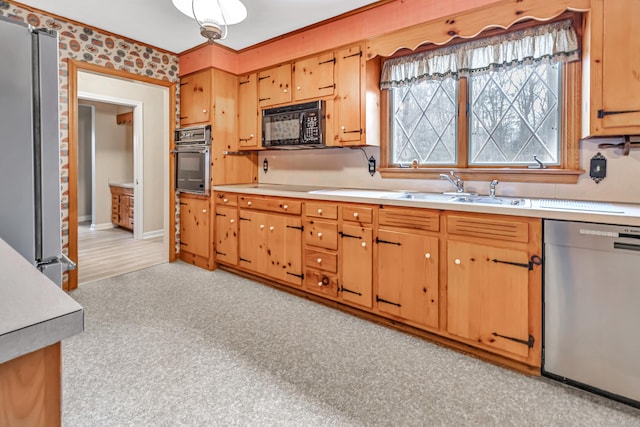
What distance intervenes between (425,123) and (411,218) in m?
1.09

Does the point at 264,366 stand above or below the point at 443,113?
below

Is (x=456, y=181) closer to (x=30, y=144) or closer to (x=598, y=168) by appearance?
(x=598, y=168)

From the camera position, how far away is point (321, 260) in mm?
2914

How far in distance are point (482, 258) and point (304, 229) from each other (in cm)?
144

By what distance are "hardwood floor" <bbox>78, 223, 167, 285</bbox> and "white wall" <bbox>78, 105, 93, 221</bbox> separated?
1031 mm

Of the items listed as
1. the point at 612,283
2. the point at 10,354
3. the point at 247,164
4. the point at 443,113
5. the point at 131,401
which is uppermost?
the point at 443,113

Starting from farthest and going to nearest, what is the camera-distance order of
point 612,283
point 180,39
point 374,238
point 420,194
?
1. point 180,39
2. point 420,194
3. point 374,238
4. point 612,283

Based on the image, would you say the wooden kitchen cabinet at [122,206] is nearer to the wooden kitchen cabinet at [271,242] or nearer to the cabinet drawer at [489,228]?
the wooden kitchen cabinet at [271,242]

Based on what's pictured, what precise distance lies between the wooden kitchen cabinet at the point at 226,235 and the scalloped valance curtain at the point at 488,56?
1.97 meters

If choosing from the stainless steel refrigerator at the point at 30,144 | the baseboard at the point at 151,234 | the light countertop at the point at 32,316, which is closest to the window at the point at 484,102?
the stainless steel refrigerator at the point at 30,144

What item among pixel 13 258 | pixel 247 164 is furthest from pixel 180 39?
pixel 13 258

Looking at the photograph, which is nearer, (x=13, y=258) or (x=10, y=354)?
(x=10, y=354)

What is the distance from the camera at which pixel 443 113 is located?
291 cm

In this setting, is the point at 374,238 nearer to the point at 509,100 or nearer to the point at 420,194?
the point at 420,194
